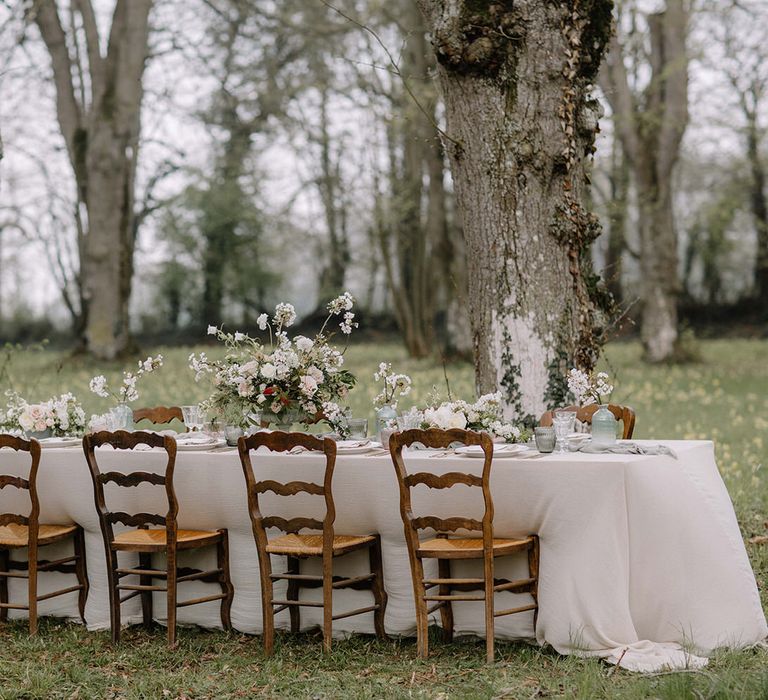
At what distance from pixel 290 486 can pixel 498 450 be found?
1099 mm

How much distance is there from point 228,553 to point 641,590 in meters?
2.28

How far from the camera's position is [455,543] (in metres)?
5.40

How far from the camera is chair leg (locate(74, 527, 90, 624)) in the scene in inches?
251

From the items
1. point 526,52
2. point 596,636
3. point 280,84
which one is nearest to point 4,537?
point 596,636

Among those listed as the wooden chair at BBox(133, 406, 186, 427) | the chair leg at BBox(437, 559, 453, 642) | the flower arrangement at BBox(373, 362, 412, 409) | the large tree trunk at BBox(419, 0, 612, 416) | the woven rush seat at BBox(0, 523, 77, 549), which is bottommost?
the chair leg at BBox(437, 559, 453, 642)

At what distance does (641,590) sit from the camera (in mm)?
5258

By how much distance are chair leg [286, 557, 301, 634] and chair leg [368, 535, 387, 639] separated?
17.1 inches

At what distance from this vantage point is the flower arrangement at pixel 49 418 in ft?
22.3

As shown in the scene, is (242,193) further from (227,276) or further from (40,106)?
(40,106)

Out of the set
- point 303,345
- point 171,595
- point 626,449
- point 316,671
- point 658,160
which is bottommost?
point 316,671

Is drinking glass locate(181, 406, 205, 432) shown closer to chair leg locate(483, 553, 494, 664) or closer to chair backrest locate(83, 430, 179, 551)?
chair backrest locate(83, 430, 179, 551)

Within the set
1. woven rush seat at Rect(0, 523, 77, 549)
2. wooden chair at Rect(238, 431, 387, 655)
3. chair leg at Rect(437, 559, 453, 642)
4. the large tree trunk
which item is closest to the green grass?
chair leg at Rect(437, 559, 453, 642)

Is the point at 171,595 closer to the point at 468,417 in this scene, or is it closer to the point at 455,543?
the point at 455,543

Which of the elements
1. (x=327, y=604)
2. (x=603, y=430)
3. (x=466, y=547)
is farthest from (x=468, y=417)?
(x=327, y=604)
